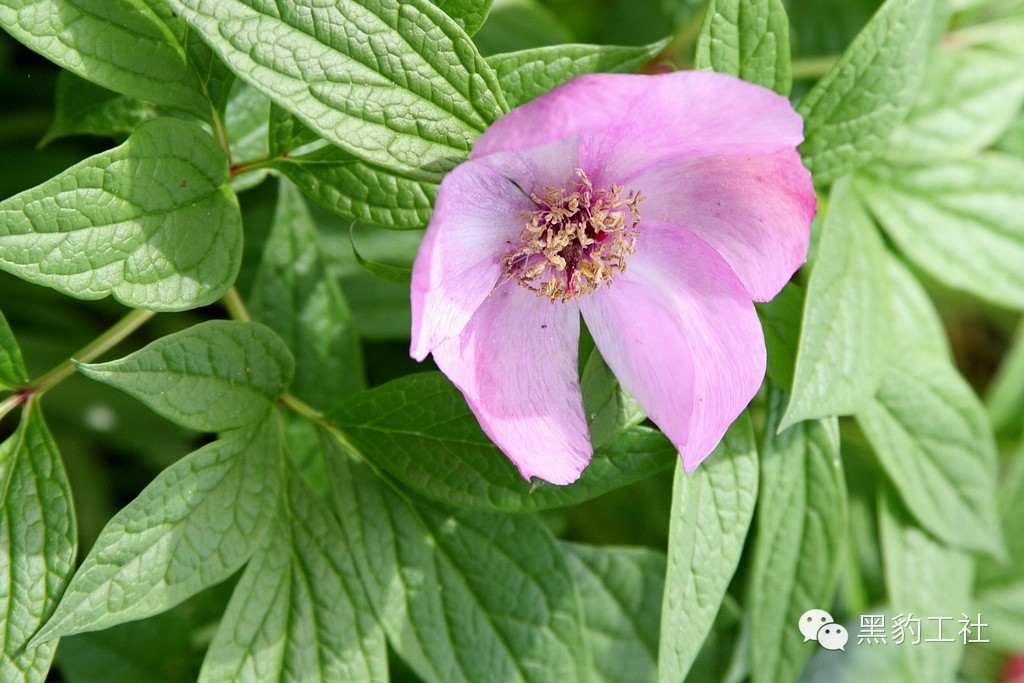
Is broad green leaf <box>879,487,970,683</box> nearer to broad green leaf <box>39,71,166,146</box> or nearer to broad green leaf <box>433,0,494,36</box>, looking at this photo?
broad green leaf <box>433,0,494,36</box>

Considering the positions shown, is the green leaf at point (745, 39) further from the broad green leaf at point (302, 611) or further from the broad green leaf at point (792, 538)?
the broad green leaf at point (302, 611)

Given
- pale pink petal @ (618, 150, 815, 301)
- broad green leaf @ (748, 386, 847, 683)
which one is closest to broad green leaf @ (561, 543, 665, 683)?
broad green leaf @ (748, 386, 847, 683)

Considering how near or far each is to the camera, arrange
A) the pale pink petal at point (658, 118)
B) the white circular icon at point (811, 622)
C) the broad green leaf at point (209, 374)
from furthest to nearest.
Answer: the white circular icon at point (811, 622), the broad green leaf at point (209, 374), the pale pink petal at point (658, 118)

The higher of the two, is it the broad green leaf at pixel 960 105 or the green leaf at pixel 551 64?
the green leaf at pixel 551 64

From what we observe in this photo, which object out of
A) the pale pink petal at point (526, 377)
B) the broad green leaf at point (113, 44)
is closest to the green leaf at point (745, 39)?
the pale pink petal at point (526, 377)

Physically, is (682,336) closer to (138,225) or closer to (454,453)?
(454,453)

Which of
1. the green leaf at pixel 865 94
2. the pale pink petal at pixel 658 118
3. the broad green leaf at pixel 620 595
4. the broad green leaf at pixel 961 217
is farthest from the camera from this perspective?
the broad green leaf at pixel 961 217

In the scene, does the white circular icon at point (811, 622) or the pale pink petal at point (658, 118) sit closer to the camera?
the pale pink petal at point (658, 118)
